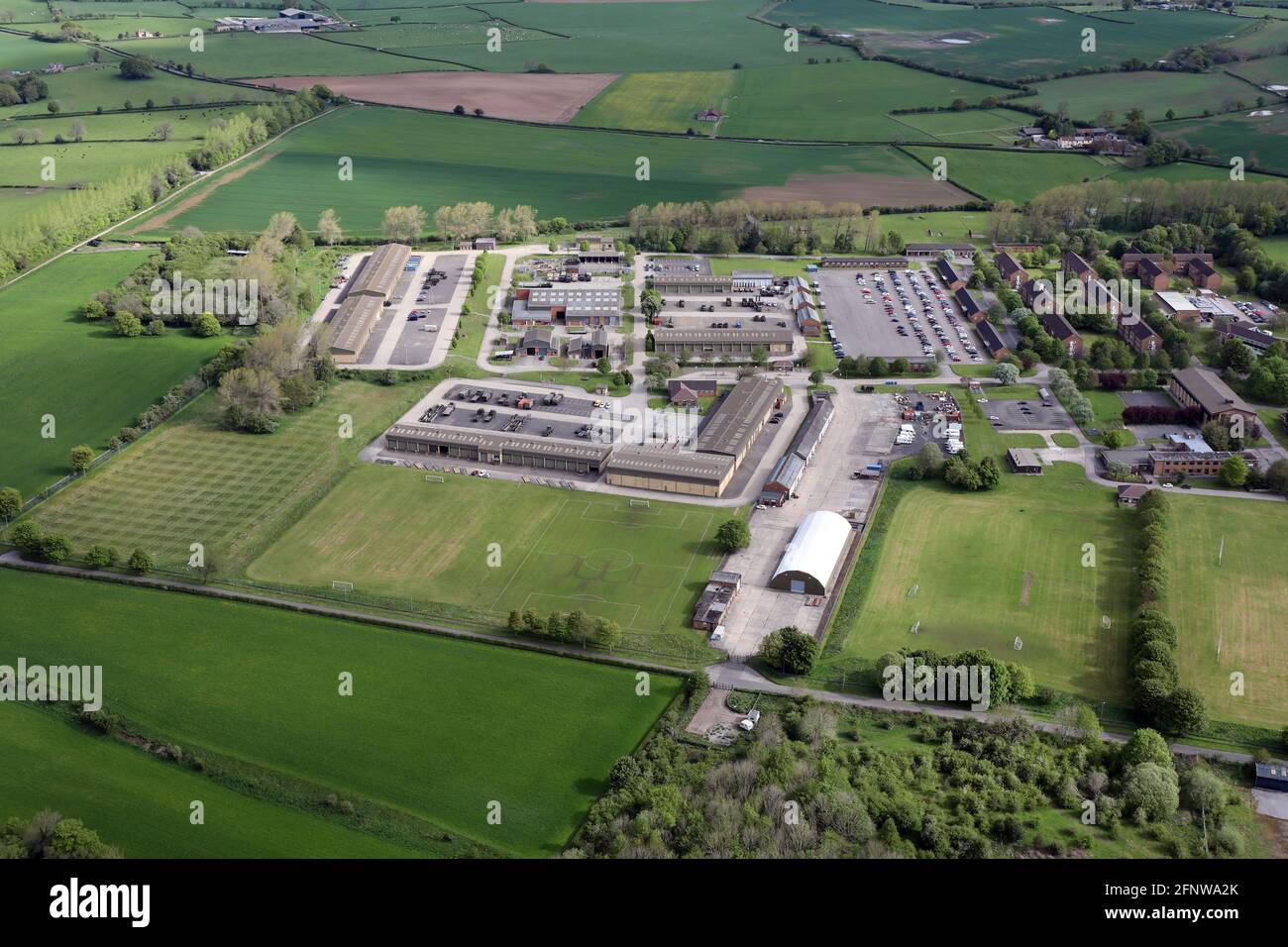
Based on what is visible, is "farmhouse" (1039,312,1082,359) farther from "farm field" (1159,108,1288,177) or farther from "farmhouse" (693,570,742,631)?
"farm field" (1159,108,1288,177)

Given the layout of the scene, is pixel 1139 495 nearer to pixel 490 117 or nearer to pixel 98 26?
pixel 490 117

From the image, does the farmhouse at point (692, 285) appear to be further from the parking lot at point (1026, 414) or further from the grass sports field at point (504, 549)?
the grass sports field at point (504, 549)

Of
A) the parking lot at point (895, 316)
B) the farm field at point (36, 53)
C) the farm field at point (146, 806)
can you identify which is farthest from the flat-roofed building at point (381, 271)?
the farm field at point (36, 53)

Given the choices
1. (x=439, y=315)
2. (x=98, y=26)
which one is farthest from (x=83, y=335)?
(x=98, y=26)

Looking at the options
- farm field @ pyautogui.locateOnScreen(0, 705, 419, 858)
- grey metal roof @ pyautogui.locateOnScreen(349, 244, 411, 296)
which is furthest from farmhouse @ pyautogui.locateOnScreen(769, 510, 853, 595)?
grey metal roof @ pyautogui.locateOnScreen(349, 244, 411, 296)

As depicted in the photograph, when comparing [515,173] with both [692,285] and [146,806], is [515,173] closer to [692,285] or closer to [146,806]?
[692,285]

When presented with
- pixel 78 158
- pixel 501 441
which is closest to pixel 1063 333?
pixel 501 441
